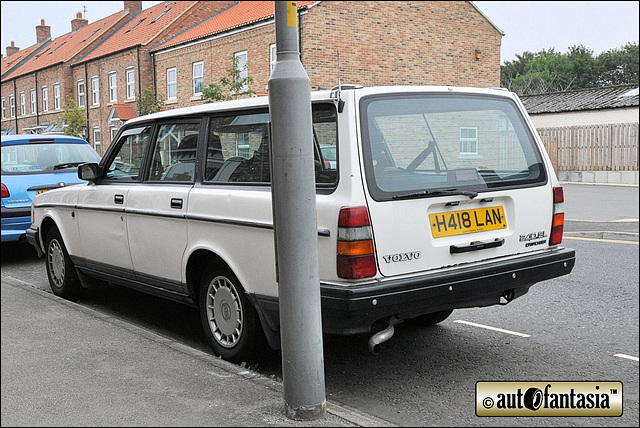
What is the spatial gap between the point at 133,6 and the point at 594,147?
32157 mm

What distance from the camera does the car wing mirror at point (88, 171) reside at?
6.38m

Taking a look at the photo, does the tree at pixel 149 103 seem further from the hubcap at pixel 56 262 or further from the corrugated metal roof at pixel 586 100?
the hubcap at pixel 56 262

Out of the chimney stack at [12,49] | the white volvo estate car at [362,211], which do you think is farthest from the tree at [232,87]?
the chimney stack at [12,49]

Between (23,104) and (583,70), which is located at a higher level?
(583,70)

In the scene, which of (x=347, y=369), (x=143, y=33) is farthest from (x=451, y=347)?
(x=143, y=33)

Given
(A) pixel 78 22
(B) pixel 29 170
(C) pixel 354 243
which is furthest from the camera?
(A) pixel 78 22

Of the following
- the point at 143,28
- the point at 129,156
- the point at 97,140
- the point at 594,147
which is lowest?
the point at 129,156

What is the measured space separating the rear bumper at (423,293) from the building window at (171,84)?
3099cm

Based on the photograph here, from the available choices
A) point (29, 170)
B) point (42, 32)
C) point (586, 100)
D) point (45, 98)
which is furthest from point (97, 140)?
point (29, 170)

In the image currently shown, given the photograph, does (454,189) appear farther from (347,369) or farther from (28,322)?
(28,322)

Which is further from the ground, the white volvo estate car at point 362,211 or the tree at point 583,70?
the tree at point 583,70

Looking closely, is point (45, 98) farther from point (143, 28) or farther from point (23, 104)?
point (143, 28)

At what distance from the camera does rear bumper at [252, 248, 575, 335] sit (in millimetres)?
4004

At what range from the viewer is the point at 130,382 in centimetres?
416
